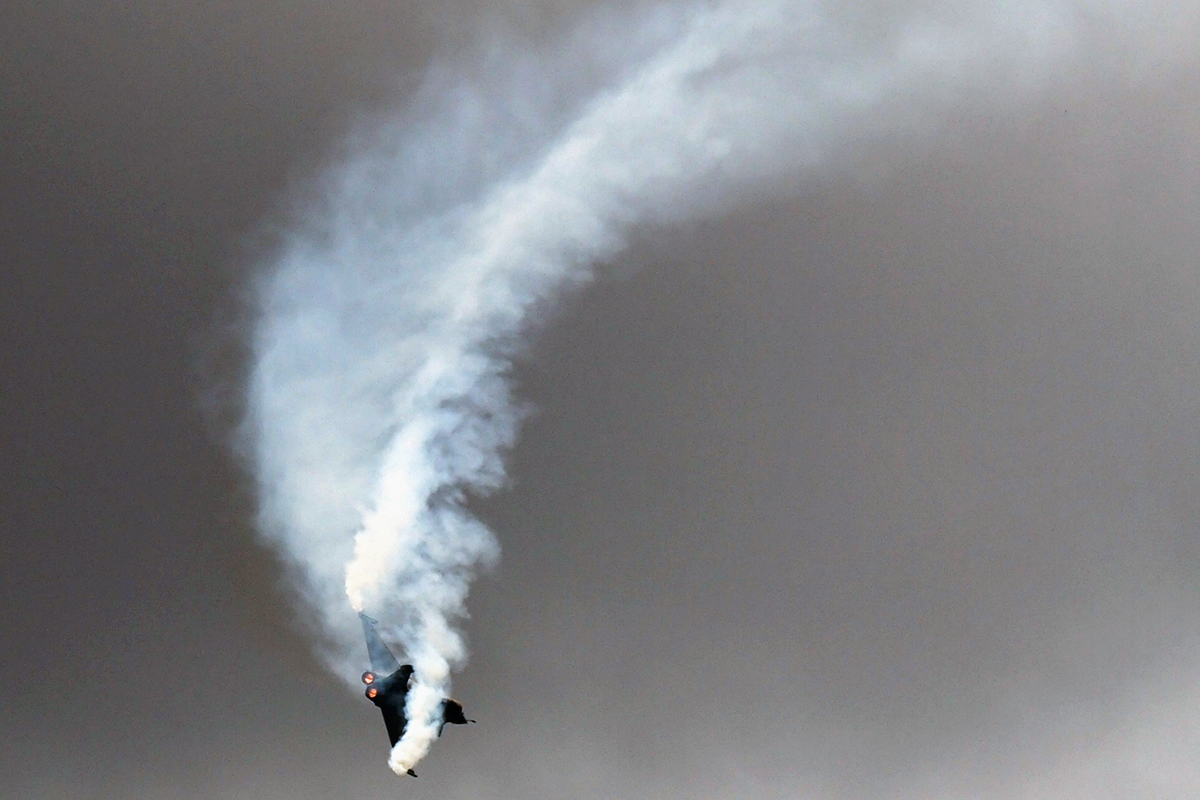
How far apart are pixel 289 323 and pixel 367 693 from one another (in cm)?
1586

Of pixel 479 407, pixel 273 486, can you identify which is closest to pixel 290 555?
pixel 273 486

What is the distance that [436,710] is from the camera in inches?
1747

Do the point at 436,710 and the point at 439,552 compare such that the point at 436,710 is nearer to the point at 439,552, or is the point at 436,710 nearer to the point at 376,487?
the point at 439,552

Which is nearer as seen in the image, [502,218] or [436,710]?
[436,710]

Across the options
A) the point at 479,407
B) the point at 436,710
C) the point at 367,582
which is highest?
the point at 479,407

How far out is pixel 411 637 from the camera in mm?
44938

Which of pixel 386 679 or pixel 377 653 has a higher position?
pixel 377 653

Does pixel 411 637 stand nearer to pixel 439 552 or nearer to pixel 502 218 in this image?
pixel 439 552

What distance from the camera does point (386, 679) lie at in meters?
44.2

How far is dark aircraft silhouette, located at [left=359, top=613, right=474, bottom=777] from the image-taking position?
44094 millimetres

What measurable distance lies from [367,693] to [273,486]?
9774mm

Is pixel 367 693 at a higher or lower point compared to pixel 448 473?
lower

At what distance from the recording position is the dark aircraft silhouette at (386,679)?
1736 inches

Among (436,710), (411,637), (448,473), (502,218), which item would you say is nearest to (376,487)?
(448,473)
